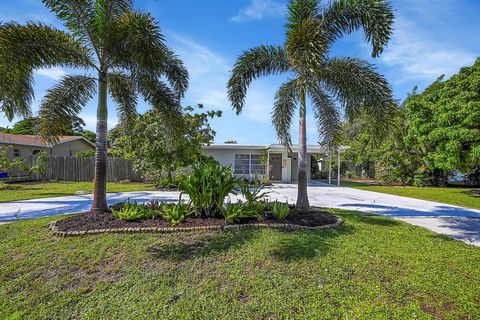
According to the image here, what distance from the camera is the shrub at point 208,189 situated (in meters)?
6.19

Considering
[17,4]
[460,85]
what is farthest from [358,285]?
[460,85]

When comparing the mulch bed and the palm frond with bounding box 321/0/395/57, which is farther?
the palm frond with bounding box 321/0/395/57

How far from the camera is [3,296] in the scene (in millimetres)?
3457

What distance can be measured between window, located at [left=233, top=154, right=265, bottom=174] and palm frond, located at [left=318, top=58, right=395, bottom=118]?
13.0 m

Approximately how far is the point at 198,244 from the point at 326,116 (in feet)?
19.2

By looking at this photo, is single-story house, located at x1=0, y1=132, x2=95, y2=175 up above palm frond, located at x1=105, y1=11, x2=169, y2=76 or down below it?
below

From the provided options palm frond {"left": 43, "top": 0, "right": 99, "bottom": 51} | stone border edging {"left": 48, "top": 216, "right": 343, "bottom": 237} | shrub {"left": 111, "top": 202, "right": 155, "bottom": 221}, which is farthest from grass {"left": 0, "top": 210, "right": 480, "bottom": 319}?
palm frond {"left": 43, "top": 0, "right": 99, "bottom": 51}

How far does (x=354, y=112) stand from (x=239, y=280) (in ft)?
20.0

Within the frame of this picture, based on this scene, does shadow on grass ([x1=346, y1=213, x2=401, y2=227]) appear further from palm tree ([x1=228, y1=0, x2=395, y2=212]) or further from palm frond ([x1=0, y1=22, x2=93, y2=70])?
palm frond ([x1=0, y1=22, x2=93, y2=70])

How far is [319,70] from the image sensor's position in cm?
A: 574

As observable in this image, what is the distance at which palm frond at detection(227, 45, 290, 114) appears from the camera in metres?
7.89

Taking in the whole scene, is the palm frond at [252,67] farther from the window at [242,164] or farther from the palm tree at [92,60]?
the window at [242,164]

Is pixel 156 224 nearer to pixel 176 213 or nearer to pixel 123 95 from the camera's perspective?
pixel 176 213

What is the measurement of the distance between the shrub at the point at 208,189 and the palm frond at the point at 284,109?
295cm
